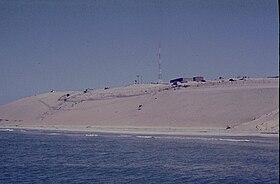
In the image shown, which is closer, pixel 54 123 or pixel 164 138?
pixel 164 138

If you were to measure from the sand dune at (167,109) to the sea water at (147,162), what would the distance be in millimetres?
14101

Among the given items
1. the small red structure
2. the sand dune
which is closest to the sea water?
the sand dune

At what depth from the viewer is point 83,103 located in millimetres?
105125

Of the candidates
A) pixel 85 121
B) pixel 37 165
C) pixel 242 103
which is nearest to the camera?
pixel 37 165

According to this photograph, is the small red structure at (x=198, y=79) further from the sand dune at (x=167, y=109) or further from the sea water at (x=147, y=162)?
the sea water at (x=147, y=162)

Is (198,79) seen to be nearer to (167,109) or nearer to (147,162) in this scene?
(167,109)

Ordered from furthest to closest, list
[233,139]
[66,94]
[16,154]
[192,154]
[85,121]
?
[66,94] → [85,121] → [233,139] → [16,154] → [192,154]

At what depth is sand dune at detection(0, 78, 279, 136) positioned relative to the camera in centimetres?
6700

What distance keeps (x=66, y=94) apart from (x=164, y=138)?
72.6 meters

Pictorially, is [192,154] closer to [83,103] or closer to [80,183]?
[80,183]

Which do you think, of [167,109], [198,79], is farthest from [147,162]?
[198,79]

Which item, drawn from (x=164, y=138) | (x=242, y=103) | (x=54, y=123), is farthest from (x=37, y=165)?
(x=54, y=123)

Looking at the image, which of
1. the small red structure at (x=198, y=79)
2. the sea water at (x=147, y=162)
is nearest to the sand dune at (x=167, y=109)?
the small red structure at (x=198, y=79)

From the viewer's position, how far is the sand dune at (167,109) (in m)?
67.0
